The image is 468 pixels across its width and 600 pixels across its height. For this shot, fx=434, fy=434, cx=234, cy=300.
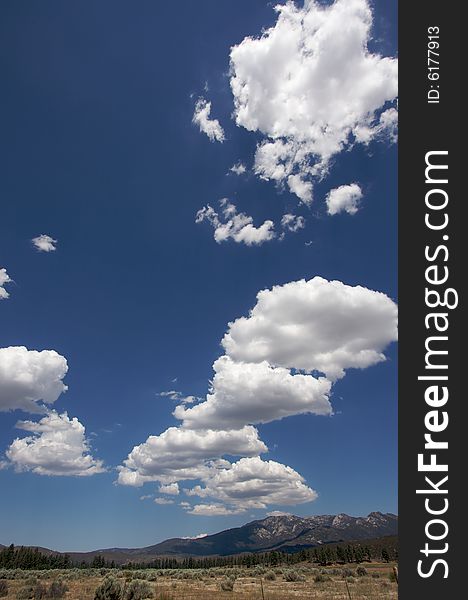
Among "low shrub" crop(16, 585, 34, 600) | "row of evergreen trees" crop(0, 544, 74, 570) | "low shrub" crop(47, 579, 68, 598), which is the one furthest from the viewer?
"row of evergreen trees" crop(0, 544, 74, 570)

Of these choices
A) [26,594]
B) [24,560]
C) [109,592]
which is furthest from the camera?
[24,560]

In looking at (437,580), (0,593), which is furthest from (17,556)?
(437,580)

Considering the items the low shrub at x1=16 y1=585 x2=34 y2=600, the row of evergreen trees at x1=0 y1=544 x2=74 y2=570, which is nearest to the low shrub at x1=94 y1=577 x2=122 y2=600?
the low shrub at x1=16 y1=585 x2=34 y2=600

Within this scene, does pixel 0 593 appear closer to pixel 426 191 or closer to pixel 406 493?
pixel 406 493

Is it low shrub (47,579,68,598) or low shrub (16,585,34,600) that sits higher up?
low shrub (47,579,68,598)

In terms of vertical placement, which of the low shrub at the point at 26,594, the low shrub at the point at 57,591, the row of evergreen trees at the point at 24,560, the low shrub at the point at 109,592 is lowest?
the row of evergreen trees at the point at 24,560

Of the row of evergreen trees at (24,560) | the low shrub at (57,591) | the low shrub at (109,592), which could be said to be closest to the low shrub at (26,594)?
the low shrub at (57,591)

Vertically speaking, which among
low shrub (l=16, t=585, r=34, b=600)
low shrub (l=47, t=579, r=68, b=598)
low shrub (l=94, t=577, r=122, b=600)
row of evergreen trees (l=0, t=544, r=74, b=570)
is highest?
low shrub (l=94, t=577, r=122, b=600)

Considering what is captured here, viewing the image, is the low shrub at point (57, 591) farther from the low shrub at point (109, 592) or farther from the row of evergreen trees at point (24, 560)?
the row of evergreen trees at point (24, 560)

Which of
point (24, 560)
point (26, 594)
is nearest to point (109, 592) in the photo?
point (26, 594)

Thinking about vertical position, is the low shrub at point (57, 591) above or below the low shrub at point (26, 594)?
above

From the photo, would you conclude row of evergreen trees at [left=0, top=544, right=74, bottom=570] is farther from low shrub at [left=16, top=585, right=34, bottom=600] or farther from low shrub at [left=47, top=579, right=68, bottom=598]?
low shrub at [left=47, top=579, right=68, bottom=598]

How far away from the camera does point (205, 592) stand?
3353 cm

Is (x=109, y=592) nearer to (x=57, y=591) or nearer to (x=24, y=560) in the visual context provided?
(x=57, y=591)
